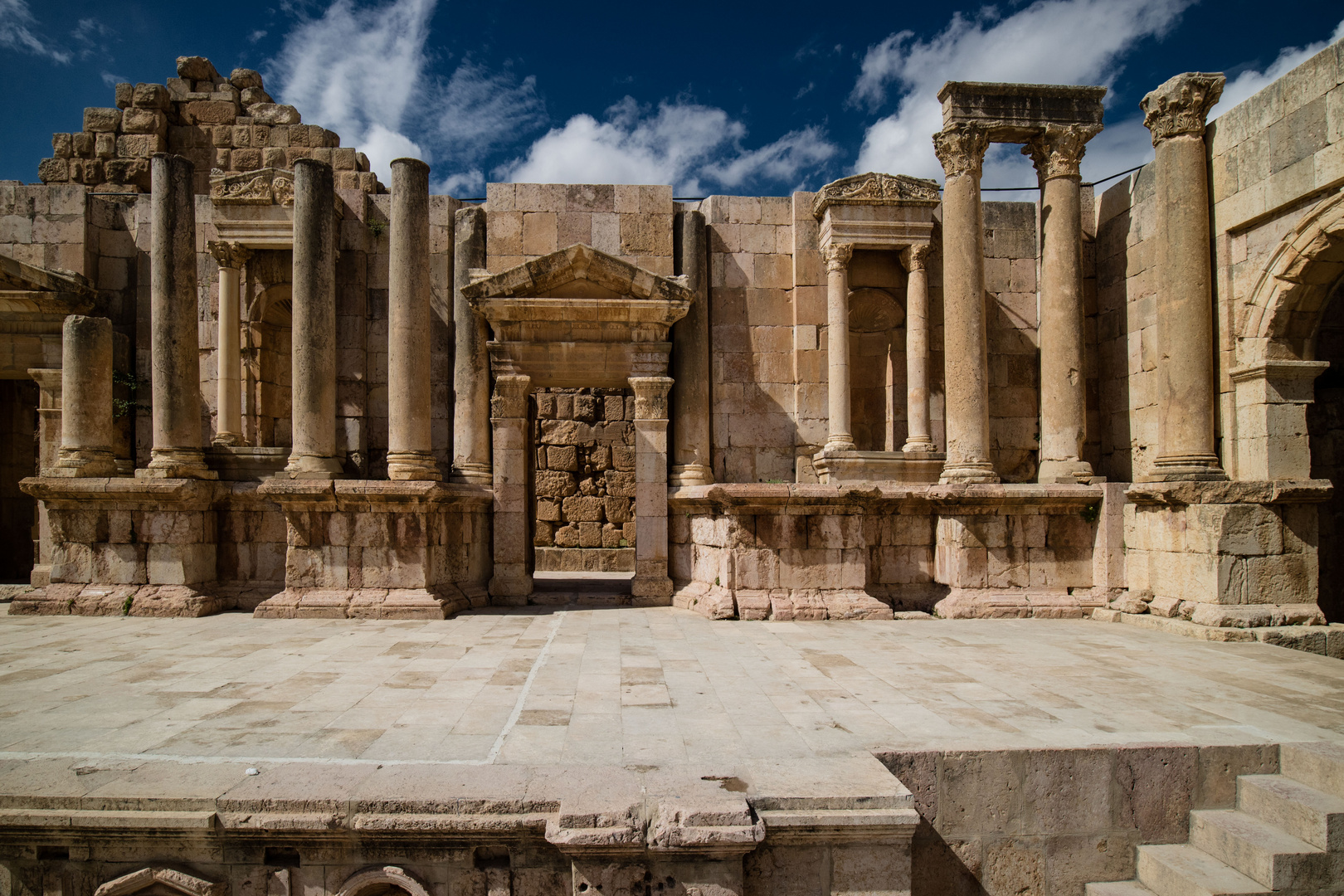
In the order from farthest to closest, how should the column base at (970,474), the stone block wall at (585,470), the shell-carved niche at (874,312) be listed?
the stone block wall at (585,470) < the shell-carved niche at (874,312) < the column base at (970,474)

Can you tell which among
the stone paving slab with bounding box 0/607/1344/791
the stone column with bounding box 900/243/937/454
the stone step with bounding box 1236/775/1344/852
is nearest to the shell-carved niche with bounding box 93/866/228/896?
the stone paving slab with bounding box 0/607/1344/791

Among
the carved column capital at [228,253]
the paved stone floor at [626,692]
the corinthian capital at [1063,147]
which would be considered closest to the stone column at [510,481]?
the paved stone floor at [626,692]

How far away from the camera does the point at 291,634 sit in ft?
25.4

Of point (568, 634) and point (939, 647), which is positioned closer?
point (939, 647)

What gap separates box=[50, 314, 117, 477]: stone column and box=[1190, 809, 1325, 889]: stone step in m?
12.1

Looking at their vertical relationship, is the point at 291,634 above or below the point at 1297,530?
below

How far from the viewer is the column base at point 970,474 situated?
30.7 ft

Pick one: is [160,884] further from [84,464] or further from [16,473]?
[16,473]

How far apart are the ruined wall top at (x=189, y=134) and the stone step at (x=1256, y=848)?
12.8 m

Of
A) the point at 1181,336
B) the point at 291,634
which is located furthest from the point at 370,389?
the point at 1181,336

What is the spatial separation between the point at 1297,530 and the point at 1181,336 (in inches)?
96.1

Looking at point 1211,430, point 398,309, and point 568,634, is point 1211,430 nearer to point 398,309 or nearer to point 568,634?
point 568,634

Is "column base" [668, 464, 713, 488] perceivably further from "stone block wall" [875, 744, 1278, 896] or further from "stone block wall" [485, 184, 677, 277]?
"stone block wall" [875, 744, 1278, 896]

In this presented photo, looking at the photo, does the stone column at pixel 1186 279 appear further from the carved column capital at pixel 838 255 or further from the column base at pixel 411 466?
the column base at pixel 411 466
